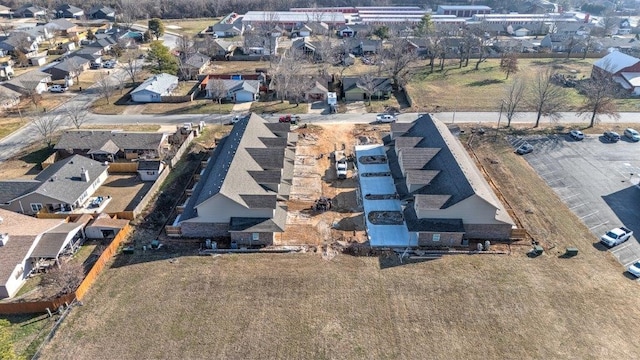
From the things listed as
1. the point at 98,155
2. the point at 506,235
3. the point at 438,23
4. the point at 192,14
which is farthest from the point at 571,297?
the point at 192,14

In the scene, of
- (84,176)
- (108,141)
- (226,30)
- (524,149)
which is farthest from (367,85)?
(226,30)

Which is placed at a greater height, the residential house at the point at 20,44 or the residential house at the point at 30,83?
the residential house at the point at 20,44

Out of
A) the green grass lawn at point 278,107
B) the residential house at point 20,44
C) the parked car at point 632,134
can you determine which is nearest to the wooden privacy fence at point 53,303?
the green grass lawn at point 278,107

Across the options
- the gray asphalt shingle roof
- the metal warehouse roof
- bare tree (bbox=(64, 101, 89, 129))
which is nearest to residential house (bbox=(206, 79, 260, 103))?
bare tree (bbox=(64, 101, 89, 129))

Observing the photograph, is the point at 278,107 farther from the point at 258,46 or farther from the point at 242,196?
the point at 258,46

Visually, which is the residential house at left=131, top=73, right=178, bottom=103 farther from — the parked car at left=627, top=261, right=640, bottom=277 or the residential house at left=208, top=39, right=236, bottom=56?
the parked car at left=627, top=261, right=640, bottom=277

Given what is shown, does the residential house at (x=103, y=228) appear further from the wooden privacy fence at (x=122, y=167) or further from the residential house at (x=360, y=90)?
the residential house at (x=360, y=90)
